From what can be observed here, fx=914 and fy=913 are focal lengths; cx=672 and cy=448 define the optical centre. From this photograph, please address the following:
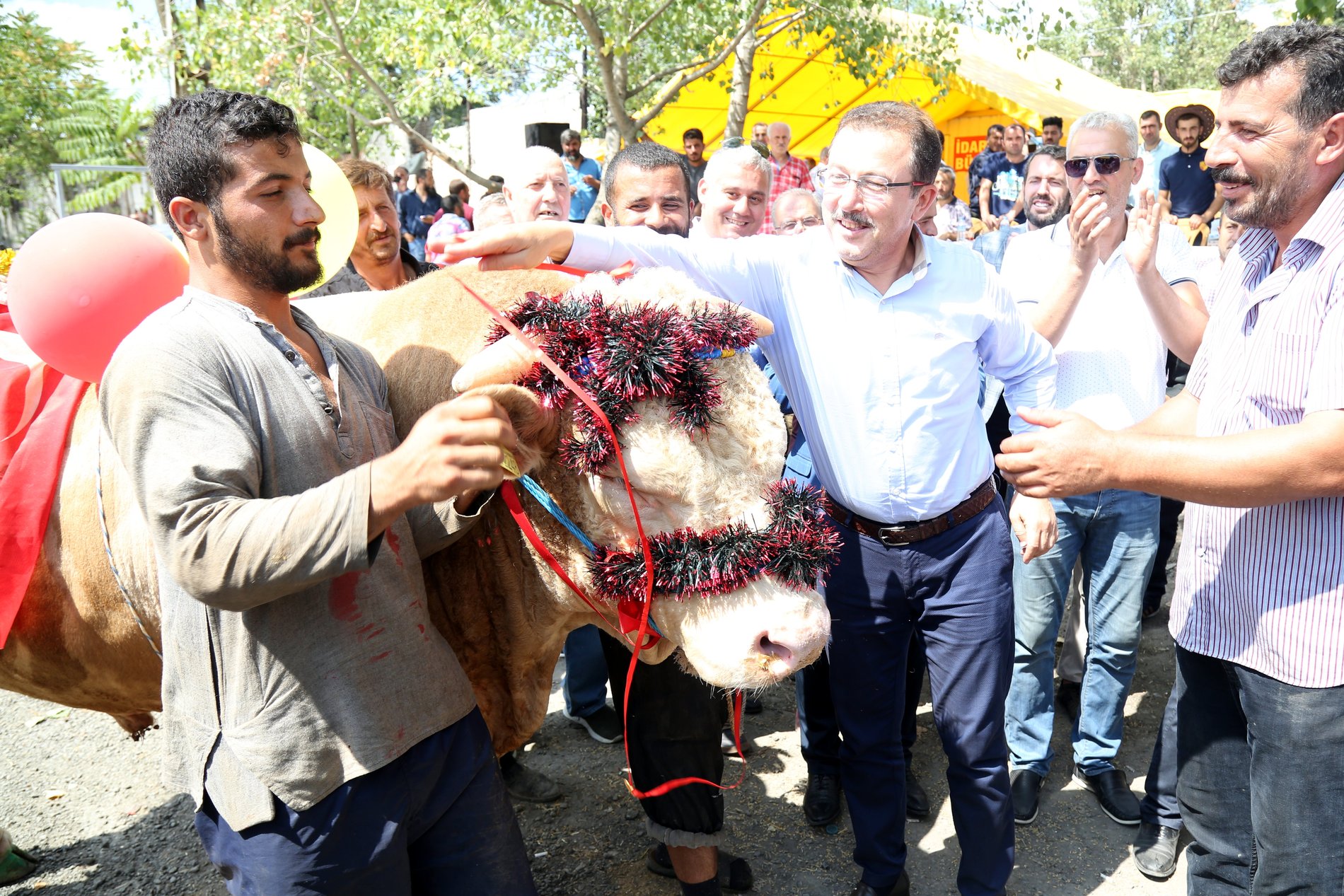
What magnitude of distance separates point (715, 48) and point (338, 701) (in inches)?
410

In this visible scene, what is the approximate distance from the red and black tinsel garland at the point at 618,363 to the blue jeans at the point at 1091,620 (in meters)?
2.31

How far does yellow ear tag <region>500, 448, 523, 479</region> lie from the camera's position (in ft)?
6.98

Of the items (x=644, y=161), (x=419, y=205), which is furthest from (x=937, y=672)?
(x=419, y=205)

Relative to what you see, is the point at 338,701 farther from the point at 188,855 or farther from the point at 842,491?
the point at 188,855

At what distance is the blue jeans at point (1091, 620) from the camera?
3.92 metres

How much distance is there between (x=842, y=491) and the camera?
3.13m

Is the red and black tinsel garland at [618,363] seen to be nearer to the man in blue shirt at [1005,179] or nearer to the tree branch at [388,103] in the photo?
the tree branch at [388,103]

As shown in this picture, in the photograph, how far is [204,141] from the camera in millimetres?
1942

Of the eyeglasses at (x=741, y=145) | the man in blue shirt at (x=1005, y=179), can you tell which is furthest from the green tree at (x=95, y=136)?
the man in blue shirt at (x=1005, y=179)

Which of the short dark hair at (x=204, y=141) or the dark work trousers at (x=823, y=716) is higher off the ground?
the short dark hair at (x=204, y=141)

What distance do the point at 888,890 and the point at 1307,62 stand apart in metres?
2.92

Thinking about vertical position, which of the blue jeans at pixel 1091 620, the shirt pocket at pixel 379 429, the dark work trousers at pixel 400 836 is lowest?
the blue jeans at pixel 1091 620

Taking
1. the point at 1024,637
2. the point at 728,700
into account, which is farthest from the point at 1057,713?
the point at 728,700

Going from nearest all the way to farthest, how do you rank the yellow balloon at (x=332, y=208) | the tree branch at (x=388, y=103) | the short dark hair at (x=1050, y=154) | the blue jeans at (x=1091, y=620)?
the yellow balloon at (x=332, y=208) → the blue jeans at (x=1091, y=620) → the short dark hair at (x=1050, y=154) → the tree branch at (x=388, y=103)
